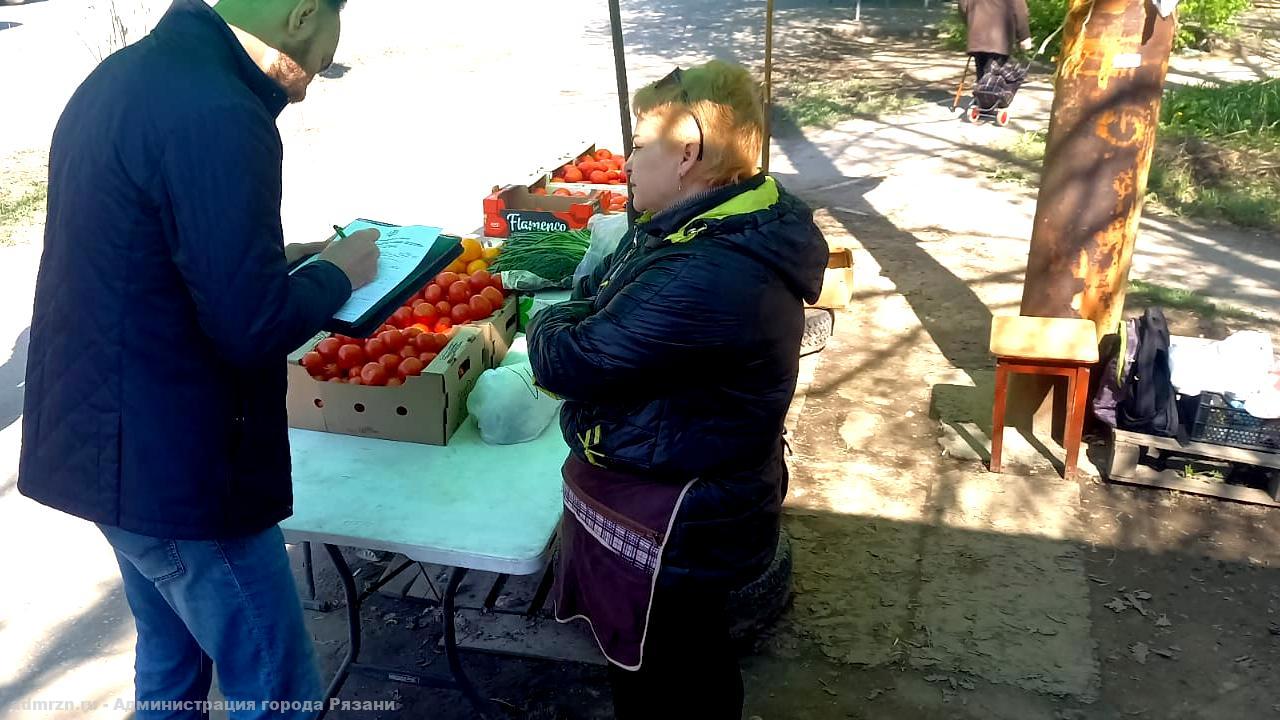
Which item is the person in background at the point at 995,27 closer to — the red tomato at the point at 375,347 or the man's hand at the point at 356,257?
the red tomato at the point at 375,347

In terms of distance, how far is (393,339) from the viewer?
2.89 metres

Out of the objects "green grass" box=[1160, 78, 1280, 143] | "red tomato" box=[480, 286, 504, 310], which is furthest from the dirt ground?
"green grass" box=[1160, 78, 1280, 143]

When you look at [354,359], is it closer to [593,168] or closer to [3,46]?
[593,168]

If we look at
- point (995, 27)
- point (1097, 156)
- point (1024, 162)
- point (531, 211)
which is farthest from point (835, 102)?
point (531, 211)

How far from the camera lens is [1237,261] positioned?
253 inches

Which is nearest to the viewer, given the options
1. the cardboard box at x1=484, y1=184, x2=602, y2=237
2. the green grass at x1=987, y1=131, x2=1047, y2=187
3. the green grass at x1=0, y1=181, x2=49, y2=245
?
the cardboard box at x1=484, y1=184, x2=602, y2=237

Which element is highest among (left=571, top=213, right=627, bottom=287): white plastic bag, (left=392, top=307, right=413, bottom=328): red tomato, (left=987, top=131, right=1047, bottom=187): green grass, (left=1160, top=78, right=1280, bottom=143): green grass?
(left=571, top=213, right=627, bottom=287): white plastic bag

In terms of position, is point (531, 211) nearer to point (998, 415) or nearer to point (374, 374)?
point (374, 374)

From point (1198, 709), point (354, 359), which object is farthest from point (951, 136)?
point (354, 359)

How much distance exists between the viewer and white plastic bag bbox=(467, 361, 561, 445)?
2.68 m

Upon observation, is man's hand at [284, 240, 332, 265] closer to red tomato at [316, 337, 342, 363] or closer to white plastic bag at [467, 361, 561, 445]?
red tomato at [316, 337, 342, 363]

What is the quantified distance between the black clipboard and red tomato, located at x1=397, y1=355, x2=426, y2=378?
0.37m

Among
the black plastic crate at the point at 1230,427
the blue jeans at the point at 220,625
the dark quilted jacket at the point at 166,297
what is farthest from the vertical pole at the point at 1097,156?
the blue jeans at the point at 220,625

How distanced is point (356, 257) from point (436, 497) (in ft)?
2.21
